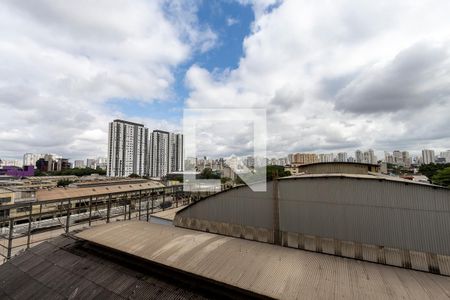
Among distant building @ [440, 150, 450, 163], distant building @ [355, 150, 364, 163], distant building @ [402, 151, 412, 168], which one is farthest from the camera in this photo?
distant building @ [402, 151, 412, 168]

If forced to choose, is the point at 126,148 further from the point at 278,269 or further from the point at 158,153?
→ the point at 278,269

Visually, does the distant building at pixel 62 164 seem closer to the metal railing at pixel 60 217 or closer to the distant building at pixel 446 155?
the metal railing at pixel 60 217

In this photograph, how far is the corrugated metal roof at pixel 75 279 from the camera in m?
6.18

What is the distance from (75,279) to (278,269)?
6.71 metres

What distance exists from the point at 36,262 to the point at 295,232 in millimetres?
10270

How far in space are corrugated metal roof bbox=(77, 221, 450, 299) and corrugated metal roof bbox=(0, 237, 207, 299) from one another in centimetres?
62

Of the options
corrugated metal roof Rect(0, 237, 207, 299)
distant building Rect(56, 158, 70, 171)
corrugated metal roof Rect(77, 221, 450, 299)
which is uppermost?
distant building Rect(56, 158, 70, 171)

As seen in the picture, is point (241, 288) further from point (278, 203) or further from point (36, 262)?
point (36, 262)

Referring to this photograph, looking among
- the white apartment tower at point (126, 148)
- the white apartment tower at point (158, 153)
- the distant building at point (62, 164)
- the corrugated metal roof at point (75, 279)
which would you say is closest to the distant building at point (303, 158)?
the white apartment tower at point (158, 153)

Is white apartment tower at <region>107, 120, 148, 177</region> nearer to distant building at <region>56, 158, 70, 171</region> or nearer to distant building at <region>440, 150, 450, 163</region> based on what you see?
distant building at <region>56, 158, 70, 171</region>

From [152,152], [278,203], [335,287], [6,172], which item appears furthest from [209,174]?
[6,172]

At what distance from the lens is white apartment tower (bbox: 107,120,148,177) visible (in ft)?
223

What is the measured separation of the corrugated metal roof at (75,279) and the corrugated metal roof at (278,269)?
618 mm

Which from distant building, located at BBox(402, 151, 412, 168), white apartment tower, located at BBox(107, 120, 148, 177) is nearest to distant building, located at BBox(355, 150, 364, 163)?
distant building, located at BBox(402, 151, 412, 168)
